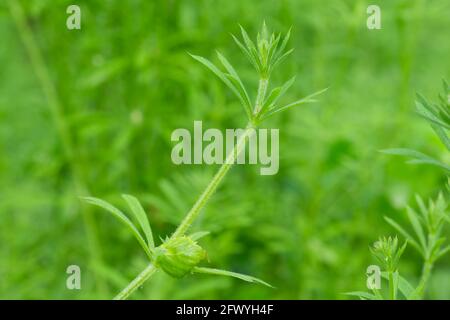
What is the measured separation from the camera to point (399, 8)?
5.08 ft

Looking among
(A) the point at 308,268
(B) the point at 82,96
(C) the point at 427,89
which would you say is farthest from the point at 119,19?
(C) the point at 427,89

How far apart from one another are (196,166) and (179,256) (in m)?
1.11

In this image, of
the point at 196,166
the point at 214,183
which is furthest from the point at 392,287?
the point at 196,166

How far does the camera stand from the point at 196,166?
174cm

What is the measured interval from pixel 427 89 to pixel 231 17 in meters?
0.74

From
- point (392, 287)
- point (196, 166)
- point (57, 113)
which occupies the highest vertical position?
point (57, 113)

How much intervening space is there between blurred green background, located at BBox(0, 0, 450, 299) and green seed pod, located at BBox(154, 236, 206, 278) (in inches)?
30.9

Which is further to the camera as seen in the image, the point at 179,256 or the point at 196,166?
the point at 196,166

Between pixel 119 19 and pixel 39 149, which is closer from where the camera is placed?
pixel 119 19

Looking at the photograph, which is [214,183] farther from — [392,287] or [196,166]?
[196,166]

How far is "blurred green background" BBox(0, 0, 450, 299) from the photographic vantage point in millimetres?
1595

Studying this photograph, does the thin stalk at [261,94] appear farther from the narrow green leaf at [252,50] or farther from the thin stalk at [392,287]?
the thin stalk at [392,287]

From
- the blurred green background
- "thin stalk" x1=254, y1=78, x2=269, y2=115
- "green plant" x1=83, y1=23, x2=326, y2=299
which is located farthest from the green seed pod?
the blurred green background
